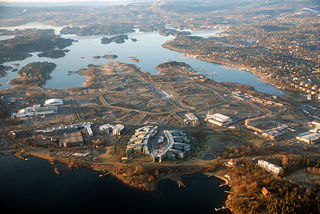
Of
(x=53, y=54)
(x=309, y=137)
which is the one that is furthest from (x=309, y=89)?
(x=53, y=54)

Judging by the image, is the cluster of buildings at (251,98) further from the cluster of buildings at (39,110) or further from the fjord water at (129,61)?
the cluster of buildings at (39,110)

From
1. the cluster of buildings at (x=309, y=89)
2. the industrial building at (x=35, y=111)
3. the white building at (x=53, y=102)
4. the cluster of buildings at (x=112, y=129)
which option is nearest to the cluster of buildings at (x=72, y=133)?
the cluster of buildings at (x=112, y=129)

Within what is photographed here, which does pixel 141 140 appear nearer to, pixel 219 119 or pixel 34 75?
pixel 219 119

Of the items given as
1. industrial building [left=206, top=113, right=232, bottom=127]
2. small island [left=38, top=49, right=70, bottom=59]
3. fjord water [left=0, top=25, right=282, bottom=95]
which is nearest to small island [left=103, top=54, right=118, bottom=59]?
fjord water [left=0, top=25, right=282, bottom=95]

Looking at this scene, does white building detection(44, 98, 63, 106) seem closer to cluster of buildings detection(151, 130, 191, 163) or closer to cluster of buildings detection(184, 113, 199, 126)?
cluster of buildings detection(184, 113, 199, 126)

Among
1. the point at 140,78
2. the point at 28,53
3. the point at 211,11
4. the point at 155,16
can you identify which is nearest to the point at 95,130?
the point at 140,78

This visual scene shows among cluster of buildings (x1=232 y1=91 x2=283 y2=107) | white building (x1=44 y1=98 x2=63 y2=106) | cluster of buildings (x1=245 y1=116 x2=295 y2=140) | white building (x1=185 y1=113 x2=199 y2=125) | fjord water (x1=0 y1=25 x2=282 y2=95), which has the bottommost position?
fjord water (x1=0 y1=25 x2=282 y2=95)
